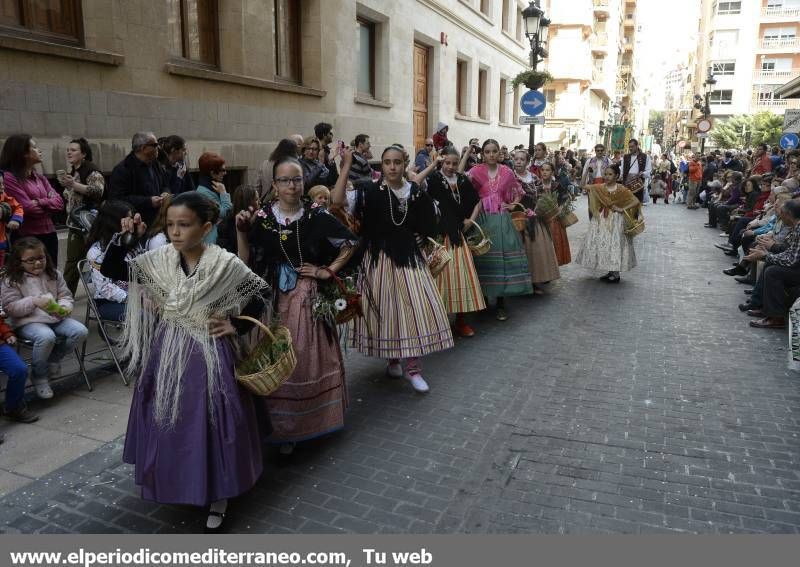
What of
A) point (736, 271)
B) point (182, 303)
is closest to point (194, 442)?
point (182, 303)

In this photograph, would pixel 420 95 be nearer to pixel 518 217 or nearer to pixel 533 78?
pixel 533 78

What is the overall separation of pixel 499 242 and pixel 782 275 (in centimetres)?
333

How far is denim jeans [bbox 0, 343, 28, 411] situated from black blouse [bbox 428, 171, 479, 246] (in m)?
3.90

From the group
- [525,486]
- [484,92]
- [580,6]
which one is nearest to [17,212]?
[525,486]

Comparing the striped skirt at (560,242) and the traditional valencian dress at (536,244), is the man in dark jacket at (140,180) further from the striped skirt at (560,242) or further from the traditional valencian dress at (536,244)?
the striped skirt at (560,242)

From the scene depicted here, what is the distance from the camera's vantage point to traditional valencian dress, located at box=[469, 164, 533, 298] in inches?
308

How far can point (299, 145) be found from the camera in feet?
28.4

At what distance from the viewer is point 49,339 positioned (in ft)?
16.3

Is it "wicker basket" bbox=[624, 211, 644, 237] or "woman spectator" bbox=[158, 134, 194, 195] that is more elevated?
"woman spectator" bbox=[158, 134, 194, 195]

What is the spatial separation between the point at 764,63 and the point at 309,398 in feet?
224

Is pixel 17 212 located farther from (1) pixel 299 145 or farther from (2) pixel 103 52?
Result: (1) pixel 299 145

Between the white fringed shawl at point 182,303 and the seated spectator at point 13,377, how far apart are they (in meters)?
1.76

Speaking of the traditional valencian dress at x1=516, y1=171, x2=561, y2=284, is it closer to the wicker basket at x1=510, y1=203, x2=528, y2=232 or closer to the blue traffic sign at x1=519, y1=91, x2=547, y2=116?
the wicker basket at x1=510, y1=203, x2=528, y2=232

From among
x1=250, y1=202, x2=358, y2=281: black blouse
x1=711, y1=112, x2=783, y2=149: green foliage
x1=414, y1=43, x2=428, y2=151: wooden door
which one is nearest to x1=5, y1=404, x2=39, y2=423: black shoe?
x1=250, y1=202, x2=358, y2=281: black blouse
